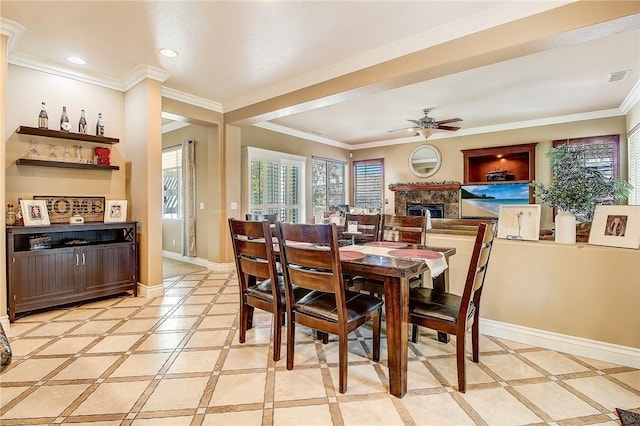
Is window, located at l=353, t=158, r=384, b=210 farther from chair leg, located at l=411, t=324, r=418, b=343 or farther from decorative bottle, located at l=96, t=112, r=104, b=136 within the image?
decorative bottle, located at l=96, t=112, r=104, b=136

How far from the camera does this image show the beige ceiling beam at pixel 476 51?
2205 millimetres

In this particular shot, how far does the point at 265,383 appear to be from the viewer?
6.30 ft

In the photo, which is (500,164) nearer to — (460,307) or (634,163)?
(634,163)

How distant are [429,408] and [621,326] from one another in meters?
1.60

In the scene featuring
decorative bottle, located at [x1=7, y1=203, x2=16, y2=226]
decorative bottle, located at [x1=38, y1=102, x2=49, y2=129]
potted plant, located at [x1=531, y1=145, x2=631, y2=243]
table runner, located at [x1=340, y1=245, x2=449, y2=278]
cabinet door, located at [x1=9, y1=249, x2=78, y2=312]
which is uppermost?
decorative bottle, located at [x1=38, y1=102, x2=49, y2=129]

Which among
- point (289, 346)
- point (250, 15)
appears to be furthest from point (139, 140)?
point (289, 346)

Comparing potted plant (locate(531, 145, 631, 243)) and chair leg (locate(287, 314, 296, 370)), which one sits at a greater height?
potted plant (locate(531, 145, 631, 243))

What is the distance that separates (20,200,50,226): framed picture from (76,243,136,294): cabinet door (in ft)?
1.44

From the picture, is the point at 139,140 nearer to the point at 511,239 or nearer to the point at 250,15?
the point at 250,15

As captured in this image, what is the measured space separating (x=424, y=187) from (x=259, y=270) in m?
5.85

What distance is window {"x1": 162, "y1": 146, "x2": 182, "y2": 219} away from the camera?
6137mm

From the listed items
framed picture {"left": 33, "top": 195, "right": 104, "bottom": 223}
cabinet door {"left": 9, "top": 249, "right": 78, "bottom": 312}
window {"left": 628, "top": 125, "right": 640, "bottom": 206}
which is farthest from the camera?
window {"left": 628, "top": 125, "right": 640, "bottom": 206}

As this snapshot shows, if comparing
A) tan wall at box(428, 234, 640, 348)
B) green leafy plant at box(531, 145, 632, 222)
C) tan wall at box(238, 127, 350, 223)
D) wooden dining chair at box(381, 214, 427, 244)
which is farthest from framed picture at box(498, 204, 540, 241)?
tan wall at box(238, 127, 350, 223)

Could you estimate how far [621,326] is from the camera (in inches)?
84.9
